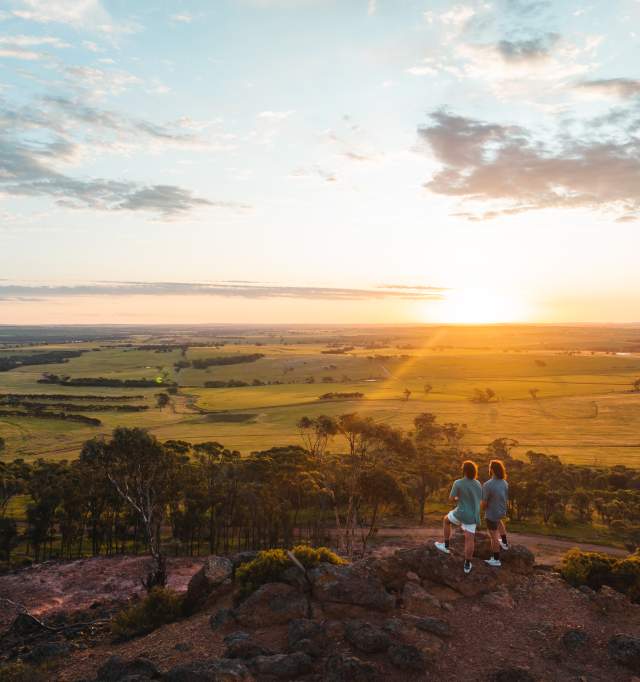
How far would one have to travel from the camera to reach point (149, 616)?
20.4m

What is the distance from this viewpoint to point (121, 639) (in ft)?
64.7

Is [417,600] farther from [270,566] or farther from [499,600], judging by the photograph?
[270,566]

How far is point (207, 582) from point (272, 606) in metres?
4.44

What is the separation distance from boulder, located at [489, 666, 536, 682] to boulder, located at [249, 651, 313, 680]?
5162mm

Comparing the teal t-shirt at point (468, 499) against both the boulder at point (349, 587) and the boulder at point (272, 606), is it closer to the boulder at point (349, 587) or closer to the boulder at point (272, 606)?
the boulder at point (349, 587)

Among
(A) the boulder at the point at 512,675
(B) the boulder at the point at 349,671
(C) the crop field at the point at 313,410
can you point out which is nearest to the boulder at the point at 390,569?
(B) the boulder at the point at 349,671

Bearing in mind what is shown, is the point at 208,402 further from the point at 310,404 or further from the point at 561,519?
the point at 561,519

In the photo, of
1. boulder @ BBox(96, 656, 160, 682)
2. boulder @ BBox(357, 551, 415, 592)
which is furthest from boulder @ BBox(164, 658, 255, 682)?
boulder @ BBox(357, 551, 415, 592)

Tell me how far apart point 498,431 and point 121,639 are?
4219 inches

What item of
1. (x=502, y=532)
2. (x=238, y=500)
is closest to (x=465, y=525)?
(x=502, y=532)

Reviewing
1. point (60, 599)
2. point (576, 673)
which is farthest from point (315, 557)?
point (60, 599)

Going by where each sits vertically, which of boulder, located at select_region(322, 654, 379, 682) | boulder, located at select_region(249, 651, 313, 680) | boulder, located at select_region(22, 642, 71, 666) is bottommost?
boulder, located at select_region(22, 642, 71, 666)

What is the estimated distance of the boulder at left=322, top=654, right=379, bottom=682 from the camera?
547 inches

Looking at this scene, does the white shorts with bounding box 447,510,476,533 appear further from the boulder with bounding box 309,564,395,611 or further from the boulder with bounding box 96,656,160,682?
the boulder with bounding box 96,656,160,682
